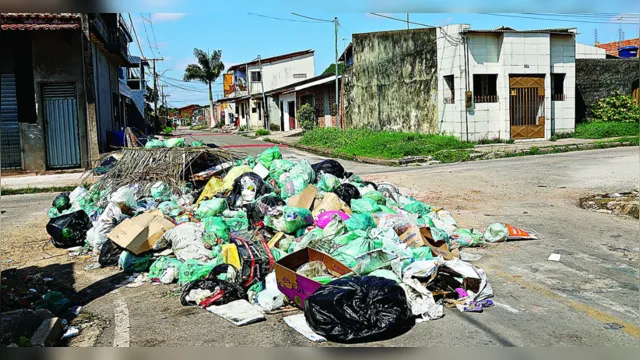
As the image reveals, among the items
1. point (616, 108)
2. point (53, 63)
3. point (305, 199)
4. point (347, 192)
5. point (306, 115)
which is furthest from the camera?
point (306, 115)

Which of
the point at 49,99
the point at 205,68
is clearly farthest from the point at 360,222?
the point at 205,68

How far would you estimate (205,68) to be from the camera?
5662cm

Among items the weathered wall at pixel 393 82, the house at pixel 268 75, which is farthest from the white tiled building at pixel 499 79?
the house at pixel 268 75

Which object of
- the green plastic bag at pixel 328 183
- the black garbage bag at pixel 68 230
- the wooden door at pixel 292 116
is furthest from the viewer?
the wooden door at pixel 292 116

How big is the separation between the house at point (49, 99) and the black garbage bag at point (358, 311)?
1210 centimetres

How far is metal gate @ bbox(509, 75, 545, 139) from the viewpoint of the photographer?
19734 millimetres

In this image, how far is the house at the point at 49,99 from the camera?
14914 millimetres

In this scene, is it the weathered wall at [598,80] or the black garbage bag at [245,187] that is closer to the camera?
the black garbage bag at [245,187]

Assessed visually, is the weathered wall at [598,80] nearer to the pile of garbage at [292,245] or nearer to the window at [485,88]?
the window at [485,88]

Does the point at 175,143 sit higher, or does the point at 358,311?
the point at 175,143

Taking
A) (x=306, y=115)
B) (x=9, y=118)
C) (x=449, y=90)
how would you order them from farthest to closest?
(x=306, y=115), (x=449, y=90), (x=9, y=118)

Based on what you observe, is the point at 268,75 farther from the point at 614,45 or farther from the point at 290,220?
the point at 290,220

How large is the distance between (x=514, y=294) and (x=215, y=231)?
3.36m

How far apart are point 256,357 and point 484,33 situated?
57.9 ft
